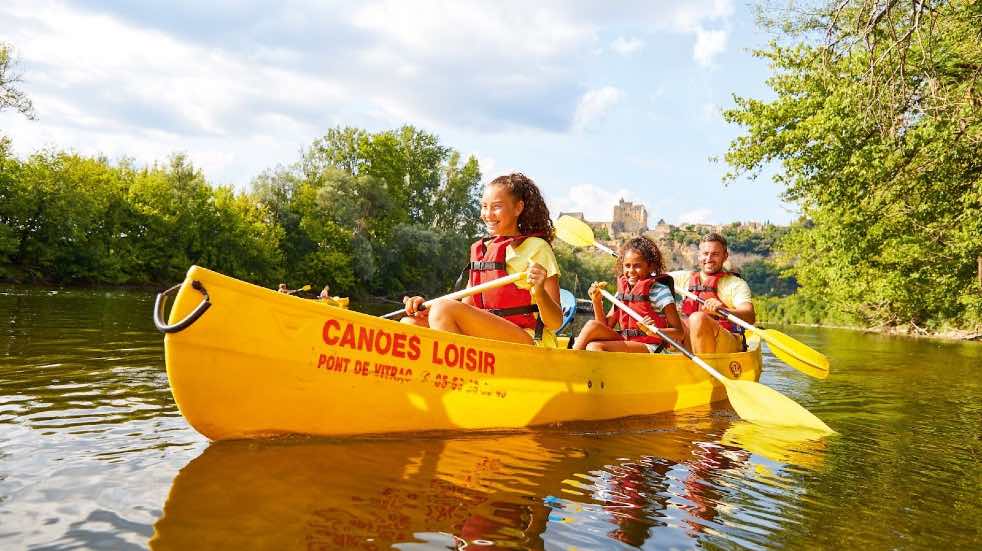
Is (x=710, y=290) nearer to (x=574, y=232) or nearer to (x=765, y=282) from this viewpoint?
(x=574, y=232)

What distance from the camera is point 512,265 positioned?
4406 mm

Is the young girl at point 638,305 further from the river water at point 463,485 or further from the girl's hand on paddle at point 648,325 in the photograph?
the river water at point 463,485

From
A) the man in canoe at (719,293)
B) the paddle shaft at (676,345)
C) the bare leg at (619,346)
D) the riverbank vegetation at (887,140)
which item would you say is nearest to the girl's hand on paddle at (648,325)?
the paddle shaft at (676,345)

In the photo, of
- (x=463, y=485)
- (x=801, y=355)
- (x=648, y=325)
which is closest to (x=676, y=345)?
(x=648, y=325)

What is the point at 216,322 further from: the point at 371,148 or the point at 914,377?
the point at 371,148

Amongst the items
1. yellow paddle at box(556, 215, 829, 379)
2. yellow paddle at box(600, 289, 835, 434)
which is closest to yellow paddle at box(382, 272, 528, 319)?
yellow paddle at box(600, 289, 835, 434)

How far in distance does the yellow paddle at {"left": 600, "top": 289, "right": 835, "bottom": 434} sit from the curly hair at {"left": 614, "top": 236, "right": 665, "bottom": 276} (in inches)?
22.4

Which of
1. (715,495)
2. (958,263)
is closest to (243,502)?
(715,495)

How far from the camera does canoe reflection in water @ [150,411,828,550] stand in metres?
2.35

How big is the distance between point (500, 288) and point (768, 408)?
2322 mm

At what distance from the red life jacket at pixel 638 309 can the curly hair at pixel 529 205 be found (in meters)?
1.63

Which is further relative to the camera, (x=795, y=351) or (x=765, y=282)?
(x=765, y=282)

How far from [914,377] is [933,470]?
21.3ft

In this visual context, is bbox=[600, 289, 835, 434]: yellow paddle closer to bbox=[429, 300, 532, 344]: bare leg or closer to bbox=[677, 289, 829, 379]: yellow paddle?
bbox=[677, 289, 829, 379]: yellow paddle
